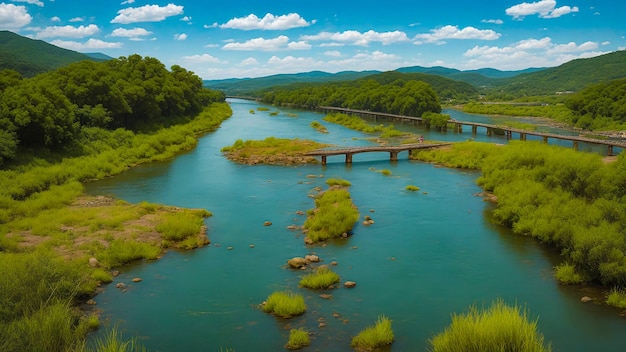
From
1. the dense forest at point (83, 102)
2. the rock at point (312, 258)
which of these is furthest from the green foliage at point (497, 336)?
the dense forest at point (83, 102)

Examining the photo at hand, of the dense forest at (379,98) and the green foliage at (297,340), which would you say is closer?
the green foliage at (297,340)

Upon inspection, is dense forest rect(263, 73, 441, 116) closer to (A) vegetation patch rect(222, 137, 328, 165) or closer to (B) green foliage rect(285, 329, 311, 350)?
(A) vegetation patch rect(222, 137, 328, 165)

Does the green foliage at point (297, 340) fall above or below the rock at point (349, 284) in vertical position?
below

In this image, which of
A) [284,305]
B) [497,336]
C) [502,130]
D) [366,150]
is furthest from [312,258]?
[502,130]

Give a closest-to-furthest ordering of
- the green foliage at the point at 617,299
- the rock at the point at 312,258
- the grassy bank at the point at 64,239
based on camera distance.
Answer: the grassy bank at the point at 64,239 → the green foliage at the point at 617,299 → the rock at the point at 312,258

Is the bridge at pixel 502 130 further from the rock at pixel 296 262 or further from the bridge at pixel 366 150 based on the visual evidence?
the rock at pixel 296 262

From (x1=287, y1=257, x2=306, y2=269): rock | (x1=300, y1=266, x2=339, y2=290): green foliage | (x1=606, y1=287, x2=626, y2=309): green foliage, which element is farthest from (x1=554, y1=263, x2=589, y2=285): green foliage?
(x1=287, y1=257, x2=306, y2=269): rock
